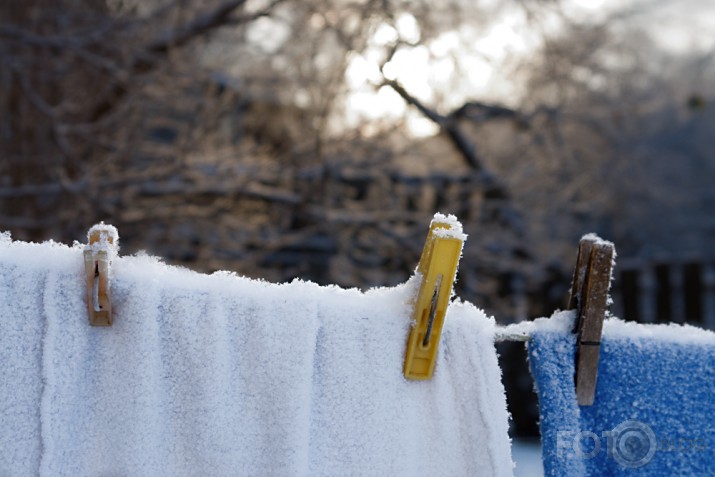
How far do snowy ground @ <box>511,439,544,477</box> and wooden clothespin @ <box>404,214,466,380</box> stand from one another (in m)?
2.65

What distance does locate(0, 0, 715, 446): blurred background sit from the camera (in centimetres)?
331

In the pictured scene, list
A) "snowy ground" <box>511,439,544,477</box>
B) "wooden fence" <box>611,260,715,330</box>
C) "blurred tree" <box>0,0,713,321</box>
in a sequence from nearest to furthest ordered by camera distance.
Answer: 1. "blurred tree" <box>0,0,713,321</box>
2. "snowy ground" <box>511,439,544,477</box>
3. "wooden fence" <box>611,260,715,330</box>

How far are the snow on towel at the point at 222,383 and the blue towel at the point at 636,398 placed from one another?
0.29 ft

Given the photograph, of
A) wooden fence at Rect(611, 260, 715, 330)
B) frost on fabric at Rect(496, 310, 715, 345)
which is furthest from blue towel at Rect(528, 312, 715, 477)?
wooden fence at Rect(611, 260, 715, 330)

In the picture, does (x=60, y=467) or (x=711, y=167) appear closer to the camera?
(x=60, y=467)

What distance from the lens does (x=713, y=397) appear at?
948 millimetres

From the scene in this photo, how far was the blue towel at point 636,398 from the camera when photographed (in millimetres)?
911

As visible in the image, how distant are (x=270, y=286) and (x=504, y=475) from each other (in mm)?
336

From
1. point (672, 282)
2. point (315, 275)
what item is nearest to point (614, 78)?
point (672, 282)

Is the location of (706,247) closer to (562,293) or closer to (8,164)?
(562,293)

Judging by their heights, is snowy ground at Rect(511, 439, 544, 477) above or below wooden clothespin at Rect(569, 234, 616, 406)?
below

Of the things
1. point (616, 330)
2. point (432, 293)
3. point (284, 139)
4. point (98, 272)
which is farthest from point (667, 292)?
point (98, 272)

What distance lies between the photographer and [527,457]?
15.1 feet

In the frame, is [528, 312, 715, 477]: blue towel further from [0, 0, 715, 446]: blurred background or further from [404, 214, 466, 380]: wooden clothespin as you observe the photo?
[0, 0, 715, 446]: blurred background
